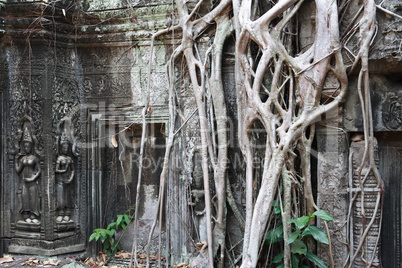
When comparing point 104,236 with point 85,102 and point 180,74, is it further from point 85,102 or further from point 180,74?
point 180,74

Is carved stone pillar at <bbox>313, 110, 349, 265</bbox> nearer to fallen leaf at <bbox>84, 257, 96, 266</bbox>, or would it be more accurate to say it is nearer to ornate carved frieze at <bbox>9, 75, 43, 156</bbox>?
fallen leaf at <bbox>84, 257, 96, 266</bbox>

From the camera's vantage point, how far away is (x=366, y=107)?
331cm

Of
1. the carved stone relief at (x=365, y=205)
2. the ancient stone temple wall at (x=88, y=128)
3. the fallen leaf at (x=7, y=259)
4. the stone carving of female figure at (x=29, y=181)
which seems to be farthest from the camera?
the stone carving of female figure at (x=29, y=181)

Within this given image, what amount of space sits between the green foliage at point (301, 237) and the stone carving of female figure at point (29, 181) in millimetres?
2236

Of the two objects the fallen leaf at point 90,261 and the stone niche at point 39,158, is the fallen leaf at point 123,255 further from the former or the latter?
the stone niche at point 39,158

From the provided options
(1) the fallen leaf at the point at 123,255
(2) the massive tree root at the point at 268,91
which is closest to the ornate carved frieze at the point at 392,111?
(2) the massive tree root at the point at 268,91

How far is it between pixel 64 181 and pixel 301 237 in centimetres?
231

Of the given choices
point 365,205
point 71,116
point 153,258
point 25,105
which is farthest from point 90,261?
point 365,205

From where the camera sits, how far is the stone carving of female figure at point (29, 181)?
13.6ft

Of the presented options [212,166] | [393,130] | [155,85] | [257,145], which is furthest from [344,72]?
[155,85]

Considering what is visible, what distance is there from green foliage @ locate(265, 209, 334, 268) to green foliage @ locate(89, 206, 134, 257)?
4.80 feet

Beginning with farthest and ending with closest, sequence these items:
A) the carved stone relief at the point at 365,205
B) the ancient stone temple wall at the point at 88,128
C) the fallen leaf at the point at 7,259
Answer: the fallen leaf at the point at 7,259
the ancient stone temple wall at the point at 88,128
the carved stone relief at the point at 365,205

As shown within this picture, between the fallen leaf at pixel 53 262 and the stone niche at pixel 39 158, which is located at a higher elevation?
the stone niche at pixel 39 158

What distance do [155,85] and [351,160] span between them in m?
1.90
